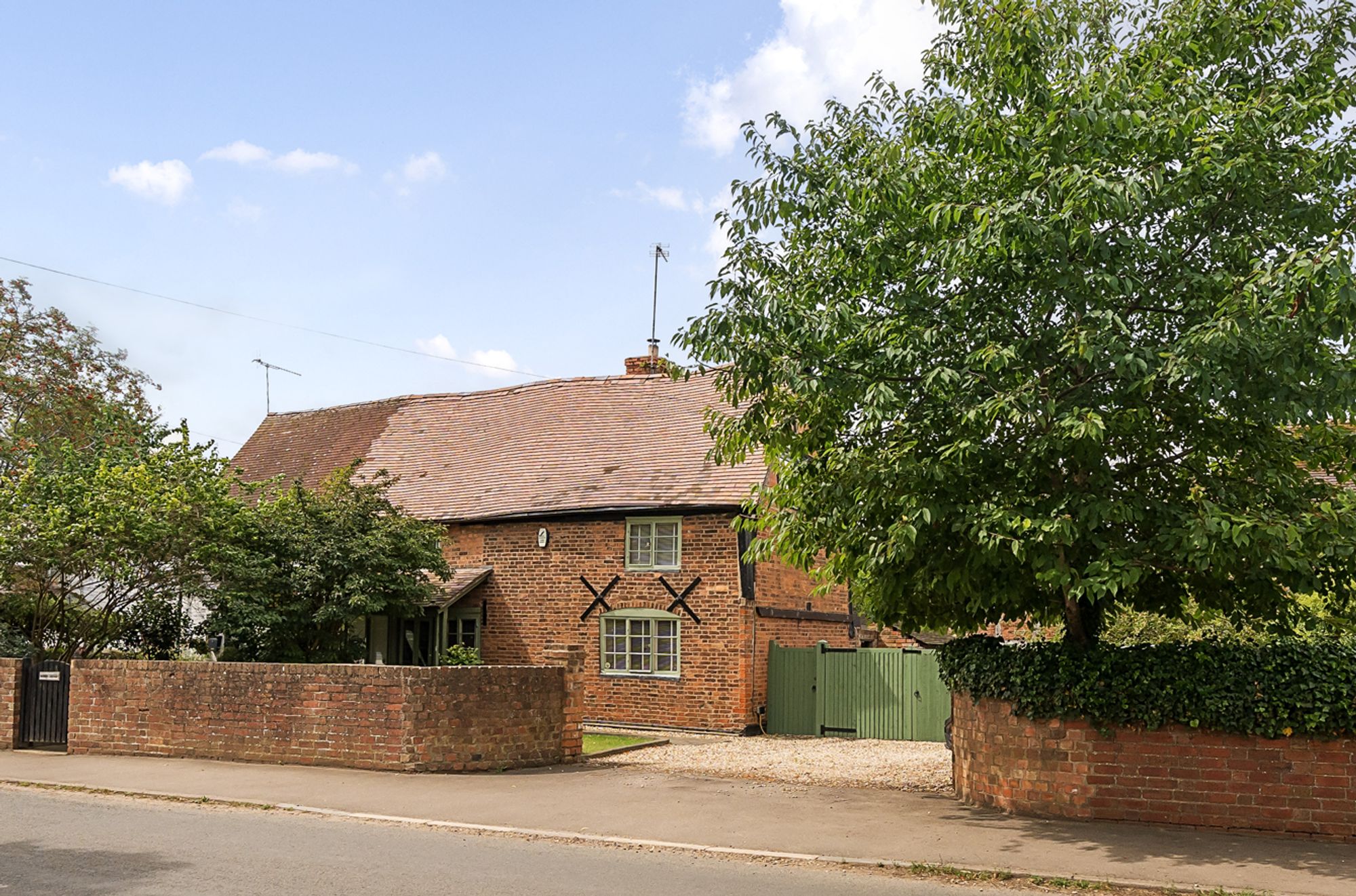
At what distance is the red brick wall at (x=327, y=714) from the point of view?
47.6 feet

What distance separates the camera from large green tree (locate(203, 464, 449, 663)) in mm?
19297

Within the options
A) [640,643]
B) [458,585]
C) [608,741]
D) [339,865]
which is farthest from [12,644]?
[339,865]

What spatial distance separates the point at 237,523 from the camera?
18.9 metres

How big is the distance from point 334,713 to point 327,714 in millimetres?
98

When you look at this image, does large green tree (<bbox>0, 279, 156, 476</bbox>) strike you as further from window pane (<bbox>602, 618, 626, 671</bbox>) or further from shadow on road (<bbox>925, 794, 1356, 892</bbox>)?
shadow on road (<bbox>925, 794, 1356, 892</bbox>)

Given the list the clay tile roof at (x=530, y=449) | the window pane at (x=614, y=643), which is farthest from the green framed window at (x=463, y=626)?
the window pane at (x=614, y=643)

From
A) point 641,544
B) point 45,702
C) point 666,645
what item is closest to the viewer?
point 45,702

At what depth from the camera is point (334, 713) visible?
14961 millimetres

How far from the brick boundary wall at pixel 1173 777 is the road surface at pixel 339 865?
9.93 feet

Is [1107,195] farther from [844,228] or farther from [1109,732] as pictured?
[1109,732]

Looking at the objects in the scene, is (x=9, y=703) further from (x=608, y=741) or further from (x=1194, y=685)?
(x=1194, y=685)

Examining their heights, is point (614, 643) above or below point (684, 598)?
below

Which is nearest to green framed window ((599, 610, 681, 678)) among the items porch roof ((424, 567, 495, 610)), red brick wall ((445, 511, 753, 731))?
red brick wall ((445, 511, 753, 731))

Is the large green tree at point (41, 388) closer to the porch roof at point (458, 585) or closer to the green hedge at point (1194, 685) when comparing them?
the porch roof at point (458, 585)
